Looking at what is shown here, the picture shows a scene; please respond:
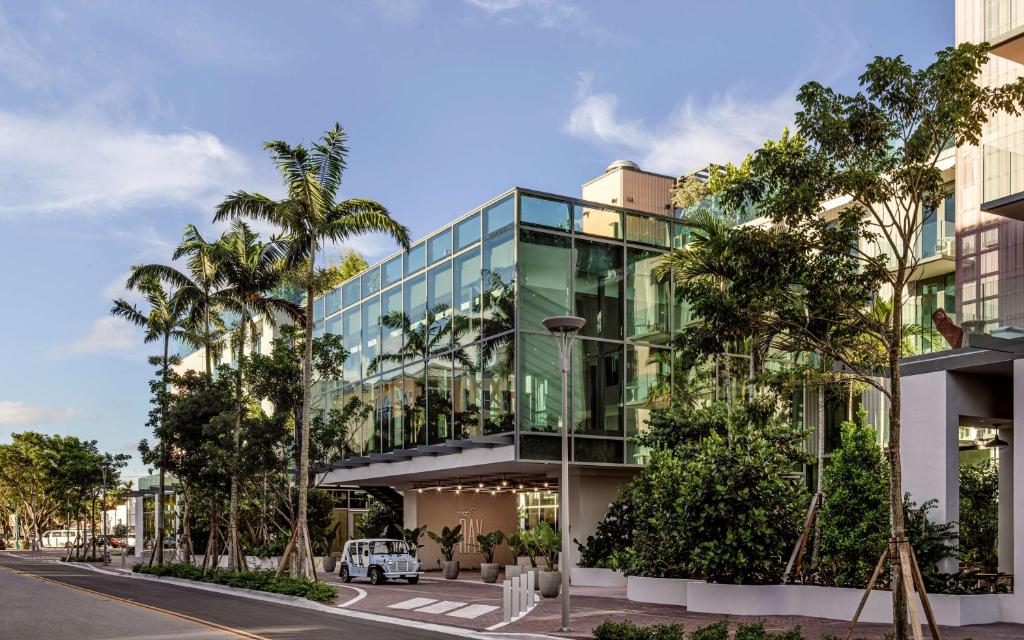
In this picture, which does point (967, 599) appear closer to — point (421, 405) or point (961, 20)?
point (961, 20)

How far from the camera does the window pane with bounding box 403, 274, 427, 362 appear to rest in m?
41.5

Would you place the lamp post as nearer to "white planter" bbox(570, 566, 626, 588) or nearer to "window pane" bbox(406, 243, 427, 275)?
"white planter" bbox(570, 566, 626, 588)

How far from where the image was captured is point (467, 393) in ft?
123

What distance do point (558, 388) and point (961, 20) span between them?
54.7ft

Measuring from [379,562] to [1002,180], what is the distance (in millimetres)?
24968

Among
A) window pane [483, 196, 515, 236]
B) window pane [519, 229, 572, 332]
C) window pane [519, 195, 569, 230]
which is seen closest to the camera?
window pane [519, 229, 572, 332]

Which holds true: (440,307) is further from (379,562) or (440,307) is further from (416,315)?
(379,562)

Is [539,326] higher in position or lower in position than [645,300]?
lower

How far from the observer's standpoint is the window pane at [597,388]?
3625 cm

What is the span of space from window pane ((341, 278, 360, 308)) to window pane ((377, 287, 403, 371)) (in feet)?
11.5

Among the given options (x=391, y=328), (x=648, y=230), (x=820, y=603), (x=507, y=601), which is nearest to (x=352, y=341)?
(x=391, y=328)

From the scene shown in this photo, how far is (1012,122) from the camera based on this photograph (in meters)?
24.7

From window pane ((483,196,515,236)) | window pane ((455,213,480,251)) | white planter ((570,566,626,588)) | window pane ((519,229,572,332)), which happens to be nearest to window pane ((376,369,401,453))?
window pane ((455,213,480,251))

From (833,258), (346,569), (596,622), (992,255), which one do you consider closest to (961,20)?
(992,255)
